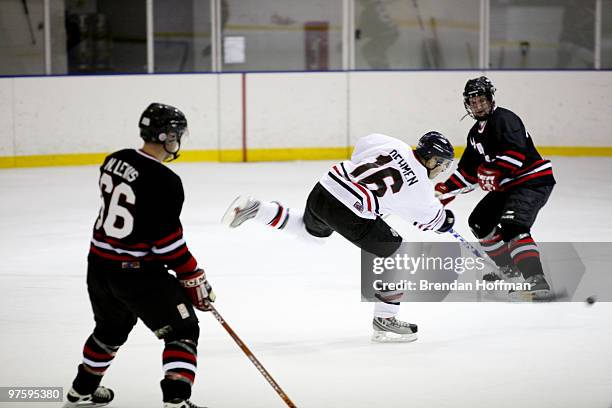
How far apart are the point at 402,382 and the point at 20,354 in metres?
1.39

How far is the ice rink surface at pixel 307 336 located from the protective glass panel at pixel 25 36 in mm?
3830

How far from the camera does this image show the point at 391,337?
4.13 meters

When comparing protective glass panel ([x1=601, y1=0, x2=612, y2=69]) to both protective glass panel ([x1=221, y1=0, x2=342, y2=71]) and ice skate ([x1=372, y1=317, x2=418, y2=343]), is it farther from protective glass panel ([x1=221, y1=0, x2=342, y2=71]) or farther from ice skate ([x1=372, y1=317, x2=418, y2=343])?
ice skate ([x1=372, y1=317, x2=418, y2=343])

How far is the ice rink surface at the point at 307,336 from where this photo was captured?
3.46m

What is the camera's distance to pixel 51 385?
352 cm

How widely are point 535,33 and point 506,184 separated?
6.56m

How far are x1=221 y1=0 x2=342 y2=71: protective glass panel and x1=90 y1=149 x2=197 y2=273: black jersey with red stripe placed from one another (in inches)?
313

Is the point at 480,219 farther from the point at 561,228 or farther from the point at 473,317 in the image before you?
the point at 561,228

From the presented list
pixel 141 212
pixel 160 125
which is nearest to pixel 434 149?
pixel 160 125

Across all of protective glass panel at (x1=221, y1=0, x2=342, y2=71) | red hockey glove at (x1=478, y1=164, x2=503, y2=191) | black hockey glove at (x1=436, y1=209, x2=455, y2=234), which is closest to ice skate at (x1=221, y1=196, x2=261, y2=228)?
black hockey glove at (x1=436, y1=209, x2=455, y2=234)

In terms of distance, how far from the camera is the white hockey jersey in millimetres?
4137

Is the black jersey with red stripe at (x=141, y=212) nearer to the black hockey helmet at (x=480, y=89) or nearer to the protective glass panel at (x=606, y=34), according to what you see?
the black hockey helmet at (x=480, y=89)

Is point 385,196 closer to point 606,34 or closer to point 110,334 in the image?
point 110,334

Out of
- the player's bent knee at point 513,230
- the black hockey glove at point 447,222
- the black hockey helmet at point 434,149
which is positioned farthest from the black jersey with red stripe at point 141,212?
the player's bent knee at point 513,230
